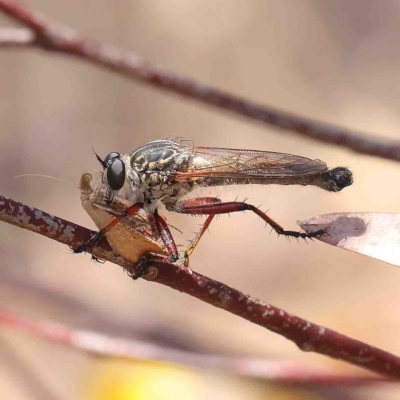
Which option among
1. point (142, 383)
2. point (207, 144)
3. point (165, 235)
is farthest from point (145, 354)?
point (207, 144)

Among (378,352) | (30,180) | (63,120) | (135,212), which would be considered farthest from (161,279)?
A: (63,120)

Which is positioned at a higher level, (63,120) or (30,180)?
(63,120)

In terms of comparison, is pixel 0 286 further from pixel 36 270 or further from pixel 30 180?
pixel 30 180

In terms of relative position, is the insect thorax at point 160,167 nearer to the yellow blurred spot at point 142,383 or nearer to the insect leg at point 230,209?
the insect leg at point 230,209

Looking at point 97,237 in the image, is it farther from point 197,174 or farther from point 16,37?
point 197,174

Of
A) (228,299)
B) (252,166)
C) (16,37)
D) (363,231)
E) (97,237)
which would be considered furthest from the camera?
(252,166)

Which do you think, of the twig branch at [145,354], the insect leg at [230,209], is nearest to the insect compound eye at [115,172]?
the insect leg at [230,209]
